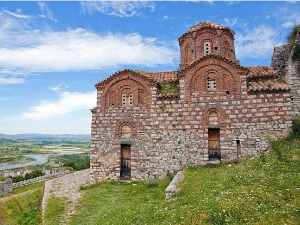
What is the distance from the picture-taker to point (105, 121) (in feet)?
58.2

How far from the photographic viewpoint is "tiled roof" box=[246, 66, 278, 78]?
1611 centimetres

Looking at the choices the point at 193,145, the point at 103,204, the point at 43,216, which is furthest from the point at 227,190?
the point at 43,216

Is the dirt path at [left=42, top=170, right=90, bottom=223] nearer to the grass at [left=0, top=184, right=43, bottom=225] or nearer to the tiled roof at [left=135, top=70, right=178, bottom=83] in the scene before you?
the grass at [left=0, top=184, right=43, bottom=225]

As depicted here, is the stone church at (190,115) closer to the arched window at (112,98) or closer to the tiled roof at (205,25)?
the arched window at (112,98)

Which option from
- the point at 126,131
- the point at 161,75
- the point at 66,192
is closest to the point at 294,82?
the point at 161,75

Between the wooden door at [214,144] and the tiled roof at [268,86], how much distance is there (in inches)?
140

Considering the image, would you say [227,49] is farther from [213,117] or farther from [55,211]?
[55,211]

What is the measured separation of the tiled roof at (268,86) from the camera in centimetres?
1498

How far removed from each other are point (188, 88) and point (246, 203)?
34.0 feet

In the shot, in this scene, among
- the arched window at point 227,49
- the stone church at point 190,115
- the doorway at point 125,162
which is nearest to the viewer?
the stone church at point 190,115

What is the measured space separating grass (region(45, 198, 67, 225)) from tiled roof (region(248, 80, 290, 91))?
1276 cm

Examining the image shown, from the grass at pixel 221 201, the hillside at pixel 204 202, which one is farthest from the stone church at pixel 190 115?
the grass at pixel 221 201

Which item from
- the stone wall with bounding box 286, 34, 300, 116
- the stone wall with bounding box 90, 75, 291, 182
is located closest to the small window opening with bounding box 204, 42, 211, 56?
the stone wall with bounding box 90, 75, 291, 182

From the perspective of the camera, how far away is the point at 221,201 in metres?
7.66
